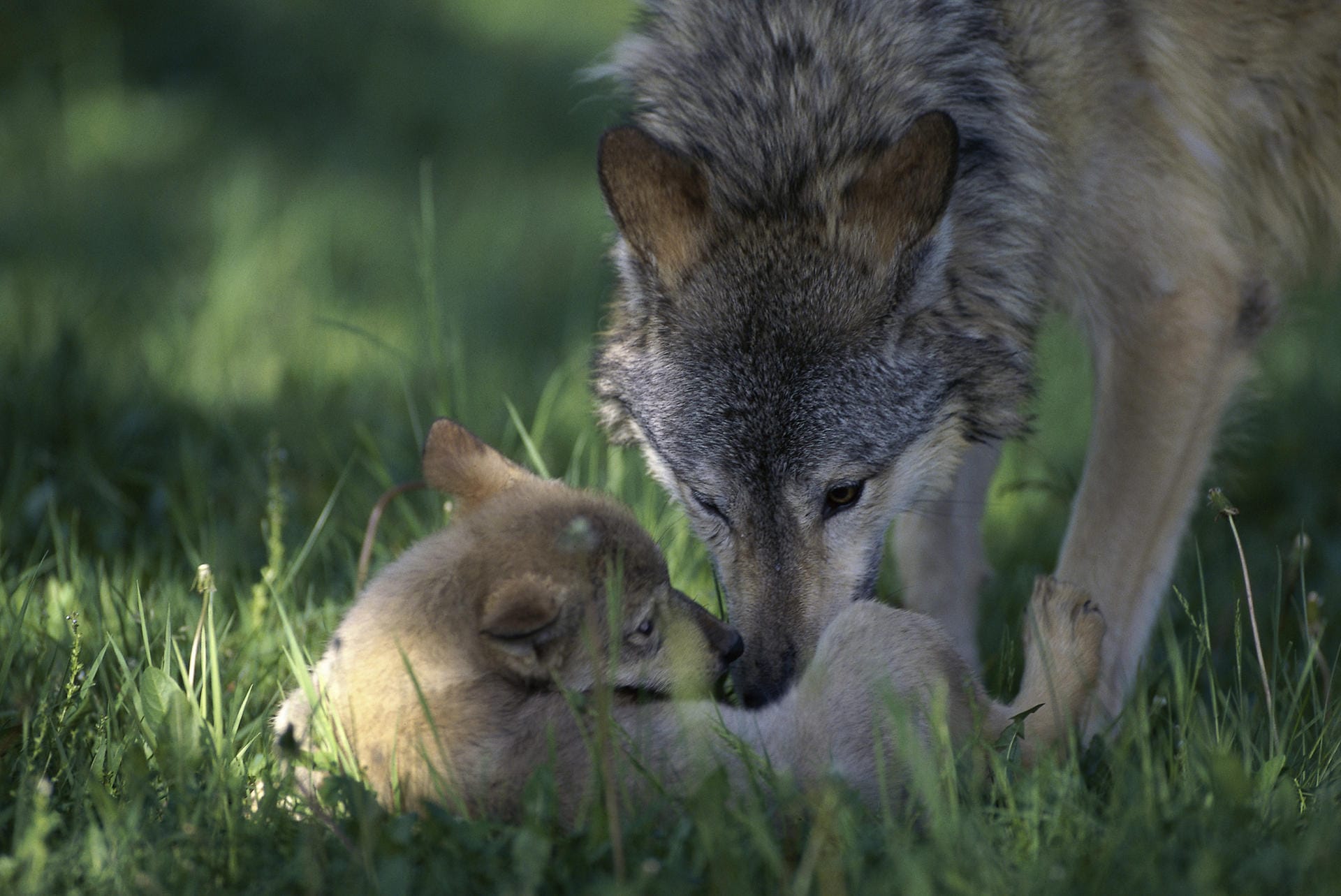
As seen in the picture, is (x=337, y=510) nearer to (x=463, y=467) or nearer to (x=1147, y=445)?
(x=463, y=467)

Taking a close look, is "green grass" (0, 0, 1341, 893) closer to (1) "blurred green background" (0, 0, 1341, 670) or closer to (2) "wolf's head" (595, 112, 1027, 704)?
→ (1) "blurred green background" (0, 0, 1341, 670)

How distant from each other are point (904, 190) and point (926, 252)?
167mm

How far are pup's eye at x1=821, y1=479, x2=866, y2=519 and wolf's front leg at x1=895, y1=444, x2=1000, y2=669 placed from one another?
36.2 inches

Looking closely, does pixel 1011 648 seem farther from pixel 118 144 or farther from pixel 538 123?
pixel 538 123

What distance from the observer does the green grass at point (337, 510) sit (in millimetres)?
2064

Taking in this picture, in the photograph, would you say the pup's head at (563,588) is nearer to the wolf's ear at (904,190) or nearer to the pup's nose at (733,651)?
the pup's nose at (733,651)

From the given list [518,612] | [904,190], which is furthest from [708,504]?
[518,612]

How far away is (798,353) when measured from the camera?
2.99 metres

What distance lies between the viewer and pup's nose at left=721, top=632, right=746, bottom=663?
273 centimetres

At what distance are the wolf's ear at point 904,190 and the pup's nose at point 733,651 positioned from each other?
0.99 m

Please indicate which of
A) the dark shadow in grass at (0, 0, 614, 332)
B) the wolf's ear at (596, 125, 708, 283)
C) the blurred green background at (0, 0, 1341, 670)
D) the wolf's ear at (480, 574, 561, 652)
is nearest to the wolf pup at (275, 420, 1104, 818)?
the wolf's ear at (480, 574, 561, 652)

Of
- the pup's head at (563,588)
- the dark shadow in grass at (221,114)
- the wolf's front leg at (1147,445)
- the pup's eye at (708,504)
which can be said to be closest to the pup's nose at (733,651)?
the pup's head at (563,588)

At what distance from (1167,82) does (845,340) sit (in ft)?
3.98

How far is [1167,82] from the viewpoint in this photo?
132 inches
